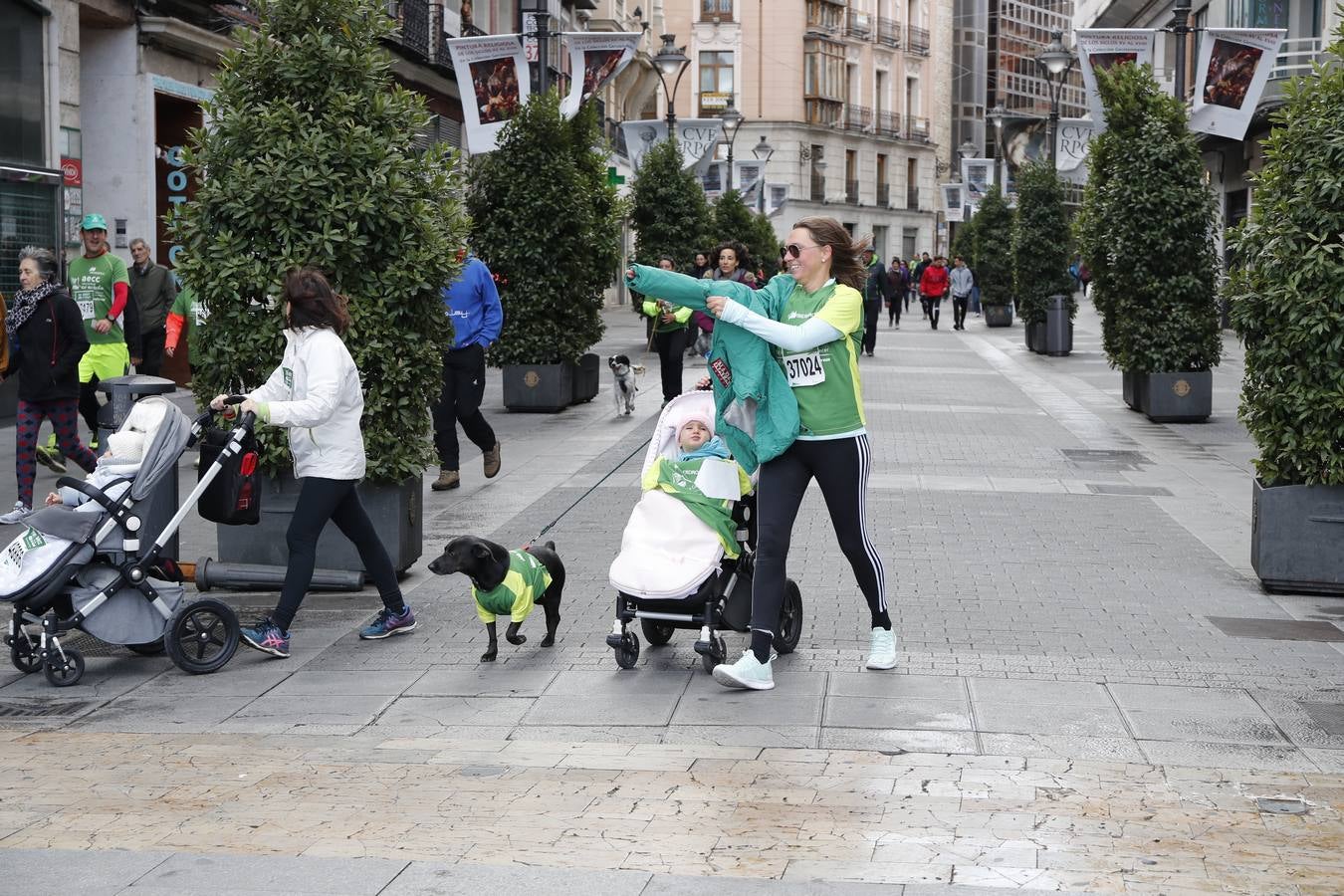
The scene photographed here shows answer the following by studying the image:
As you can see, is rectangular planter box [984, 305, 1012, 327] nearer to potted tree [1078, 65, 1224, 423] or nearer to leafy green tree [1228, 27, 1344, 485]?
potted tree [1078, 65, 1224, 423]

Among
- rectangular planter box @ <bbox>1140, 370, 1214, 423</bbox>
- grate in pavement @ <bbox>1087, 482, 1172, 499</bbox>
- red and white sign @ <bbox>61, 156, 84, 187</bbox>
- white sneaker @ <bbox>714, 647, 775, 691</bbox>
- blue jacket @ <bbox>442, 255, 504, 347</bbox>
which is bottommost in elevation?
white sneaker @ <bbox>714, 647, 775, 691</bbox>

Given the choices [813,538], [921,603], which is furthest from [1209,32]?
[921,603]

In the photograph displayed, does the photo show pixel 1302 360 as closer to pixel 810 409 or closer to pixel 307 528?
pixel 810 409

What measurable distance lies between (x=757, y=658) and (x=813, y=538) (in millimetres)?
3788

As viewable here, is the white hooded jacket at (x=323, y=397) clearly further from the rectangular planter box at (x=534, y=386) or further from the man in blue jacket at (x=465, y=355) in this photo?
the rectangular planter box at (x=534, y=386)

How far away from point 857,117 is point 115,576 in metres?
75.3

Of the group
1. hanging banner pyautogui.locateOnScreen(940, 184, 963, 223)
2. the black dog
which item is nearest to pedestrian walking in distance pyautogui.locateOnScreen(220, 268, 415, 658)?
the black dog

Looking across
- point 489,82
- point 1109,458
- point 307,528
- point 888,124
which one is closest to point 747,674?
point 307,528

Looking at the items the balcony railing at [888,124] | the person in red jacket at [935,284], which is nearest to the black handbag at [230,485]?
the person in red jacket at [935,284]

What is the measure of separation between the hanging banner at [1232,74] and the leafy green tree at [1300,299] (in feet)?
35.9

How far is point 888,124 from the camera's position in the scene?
3250 inches

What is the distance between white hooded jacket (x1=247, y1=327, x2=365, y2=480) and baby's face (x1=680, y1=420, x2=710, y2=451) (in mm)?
1479

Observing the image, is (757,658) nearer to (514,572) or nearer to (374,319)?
(514,572)

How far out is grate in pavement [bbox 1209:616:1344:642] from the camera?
7762mm
